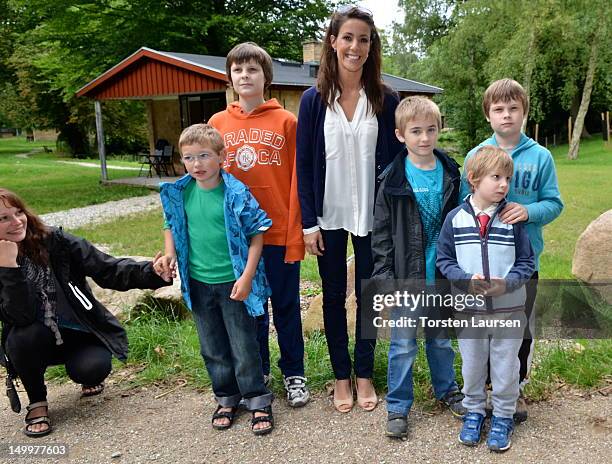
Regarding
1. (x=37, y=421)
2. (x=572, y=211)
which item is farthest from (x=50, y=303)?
(x=572, y=211)

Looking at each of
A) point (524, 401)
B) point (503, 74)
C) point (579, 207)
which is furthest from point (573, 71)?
point (524, 401)

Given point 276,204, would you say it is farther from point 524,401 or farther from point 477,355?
point 524,401

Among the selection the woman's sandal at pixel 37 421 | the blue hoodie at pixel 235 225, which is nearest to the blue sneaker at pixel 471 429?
the blue hoodie at pixel 235 225

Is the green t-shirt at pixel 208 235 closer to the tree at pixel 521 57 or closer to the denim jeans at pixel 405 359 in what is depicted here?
the denim jeans at pixel 405 359

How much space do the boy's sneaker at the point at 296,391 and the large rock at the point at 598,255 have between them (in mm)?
3010

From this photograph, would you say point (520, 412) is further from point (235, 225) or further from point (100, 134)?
point (100, 134)

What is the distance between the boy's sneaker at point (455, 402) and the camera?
120 inches

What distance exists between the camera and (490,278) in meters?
2.67

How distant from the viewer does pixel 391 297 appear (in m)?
2.90

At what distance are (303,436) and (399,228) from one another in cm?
115

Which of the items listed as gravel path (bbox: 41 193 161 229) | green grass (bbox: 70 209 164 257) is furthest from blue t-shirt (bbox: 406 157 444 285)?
gravel path (bbox: 41 193 161 229)

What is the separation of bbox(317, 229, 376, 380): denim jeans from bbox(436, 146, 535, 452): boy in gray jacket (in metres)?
0.50

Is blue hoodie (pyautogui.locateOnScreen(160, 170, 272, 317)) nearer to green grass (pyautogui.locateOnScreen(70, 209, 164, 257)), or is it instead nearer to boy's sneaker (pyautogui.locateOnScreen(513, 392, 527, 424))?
boy's sneaker (pyautogui.locateOnScreen(513, 392, 527, 424))

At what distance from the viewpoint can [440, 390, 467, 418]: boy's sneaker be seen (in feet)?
9.97
